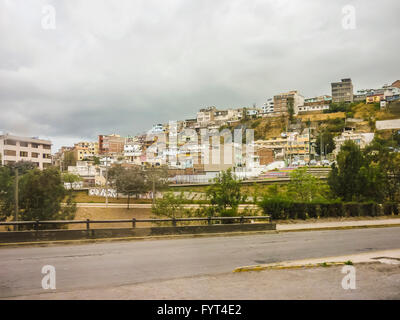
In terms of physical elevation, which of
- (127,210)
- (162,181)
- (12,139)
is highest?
(12,139)

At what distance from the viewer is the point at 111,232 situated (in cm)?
1745

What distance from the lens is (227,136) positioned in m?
179

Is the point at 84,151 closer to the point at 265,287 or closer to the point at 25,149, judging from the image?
the point at 25,149

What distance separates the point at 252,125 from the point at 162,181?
138m

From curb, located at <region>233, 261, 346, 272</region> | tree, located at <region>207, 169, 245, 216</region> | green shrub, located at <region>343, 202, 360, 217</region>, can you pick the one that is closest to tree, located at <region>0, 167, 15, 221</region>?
tree, located at <region>207, 169, 245, 216</region>

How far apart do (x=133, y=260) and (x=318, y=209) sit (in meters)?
21.1

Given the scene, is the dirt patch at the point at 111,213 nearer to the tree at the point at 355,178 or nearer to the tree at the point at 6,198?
the tree at the point at 6,198

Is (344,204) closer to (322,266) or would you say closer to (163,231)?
(163,231)

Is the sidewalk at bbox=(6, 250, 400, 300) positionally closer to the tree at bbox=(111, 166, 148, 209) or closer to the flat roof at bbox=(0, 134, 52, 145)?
the tree at bbox=(111, 166, 148, 209)

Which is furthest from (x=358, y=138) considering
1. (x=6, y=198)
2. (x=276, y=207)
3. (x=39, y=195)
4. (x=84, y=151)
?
(x=84, y=151)

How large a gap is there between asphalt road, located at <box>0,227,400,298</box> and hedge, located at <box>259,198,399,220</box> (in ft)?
32.9

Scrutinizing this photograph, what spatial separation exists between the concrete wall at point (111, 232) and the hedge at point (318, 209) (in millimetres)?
5039
